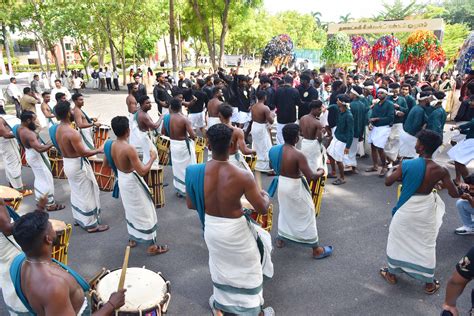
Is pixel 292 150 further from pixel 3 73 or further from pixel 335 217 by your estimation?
pixel 3 73

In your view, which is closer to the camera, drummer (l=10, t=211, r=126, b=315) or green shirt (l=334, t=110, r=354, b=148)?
drummer (l=10, t=211, r=126, b=315)

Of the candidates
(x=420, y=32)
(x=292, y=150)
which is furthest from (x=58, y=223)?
(x=420, y=32)

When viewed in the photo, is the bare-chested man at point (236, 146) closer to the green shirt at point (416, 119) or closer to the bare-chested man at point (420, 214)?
the bare-chested man at point (420, 214)

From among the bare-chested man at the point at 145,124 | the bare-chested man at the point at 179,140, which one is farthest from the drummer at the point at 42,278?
the bare-chested man at the point at 145,124

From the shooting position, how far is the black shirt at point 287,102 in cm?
880

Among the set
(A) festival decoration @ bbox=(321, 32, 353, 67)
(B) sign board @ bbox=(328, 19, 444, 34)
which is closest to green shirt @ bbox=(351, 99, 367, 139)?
(A) festival decoration @ bbox=(321, 32, 353, 67)

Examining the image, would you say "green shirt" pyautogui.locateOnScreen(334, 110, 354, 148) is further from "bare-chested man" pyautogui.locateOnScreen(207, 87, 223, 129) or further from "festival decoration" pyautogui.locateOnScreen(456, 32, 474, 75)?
"festival decoration" pyautogui.locateOnScreen(456, 32, 474, 75)

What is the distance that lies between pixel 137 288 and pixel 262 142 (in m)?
5.65

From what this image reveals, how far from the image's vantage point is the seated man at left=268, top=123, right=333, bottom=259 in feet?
15.2

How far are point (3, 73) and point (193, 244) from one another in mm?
A: 43914

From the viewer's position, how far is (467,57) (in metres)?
13.4

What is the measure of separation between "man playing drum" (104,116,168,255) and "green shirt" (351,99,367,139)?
4.84 metres

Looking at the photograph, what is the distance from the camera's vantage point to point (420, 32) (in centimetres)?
1473

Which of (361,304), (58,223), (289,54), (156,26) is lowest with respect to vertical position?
(361,304)
